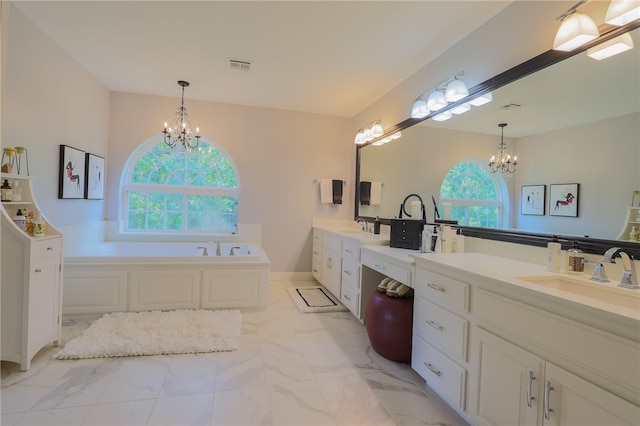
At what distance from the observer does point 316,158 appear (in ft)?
14.7

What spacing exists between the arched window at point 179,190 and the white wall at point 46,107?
0.56 metres

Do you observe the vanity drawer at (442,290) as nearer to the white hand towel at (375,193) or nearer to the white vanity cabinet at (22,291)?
the white hand towel at (375,193)

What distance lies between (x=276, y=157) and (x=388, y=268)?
266cm

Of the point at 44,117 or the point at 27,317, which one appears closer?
the point at 27,317

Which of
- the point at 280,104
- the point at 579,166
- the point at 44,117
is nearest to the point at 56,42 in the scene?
the point at 44,117

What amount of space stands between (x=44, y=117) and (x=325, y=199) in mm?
3147

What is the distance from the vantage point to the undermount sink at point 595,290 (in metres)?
1.23

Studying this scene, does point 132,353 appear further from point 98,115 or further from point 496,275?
point 98,115

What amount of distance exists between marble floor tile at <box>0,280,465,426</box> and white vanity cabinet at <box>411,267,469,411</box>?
0.18m

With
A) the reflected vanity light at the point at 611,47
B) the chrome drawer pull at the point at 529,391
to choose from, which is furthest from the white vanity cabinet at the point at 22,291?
the reflected vanity light at the point at 611,47

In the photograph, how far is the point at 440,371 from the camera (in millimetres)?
1694

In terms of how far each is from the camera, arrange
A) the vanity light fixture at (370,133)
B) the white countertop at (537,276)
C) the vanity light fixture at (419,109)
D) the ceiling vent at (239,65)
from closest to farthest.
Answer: the white countertop at (537,276)
the vanity light fixture at (419,109)
the ceiling vent at (239,65)
the vanity light fixture at (370,133)

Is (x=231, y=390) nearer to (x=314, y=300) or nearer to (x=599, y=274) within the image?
(x=314, y=300)

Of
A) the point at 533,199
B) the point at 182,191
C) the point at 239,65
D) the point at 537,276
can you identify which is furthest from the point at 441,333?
the point at 182,191
